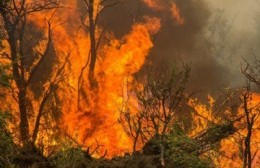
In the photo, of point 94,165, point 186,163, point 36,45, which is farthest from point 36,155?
point 36,45

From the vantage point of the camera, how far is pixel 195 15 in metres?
29.0

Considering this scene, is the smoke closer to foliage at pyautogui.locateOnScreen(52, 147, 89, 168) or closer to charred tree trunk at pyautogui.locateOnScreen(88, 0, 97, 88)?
charred tree trunk at pyautogui.locateOnScreen(88, 0, 97, 88)

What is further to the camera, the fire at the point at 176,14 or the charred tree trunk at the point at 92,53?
the fire at the point at 176,14

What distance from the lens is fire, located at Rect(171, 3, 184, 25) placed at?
94.9 ft

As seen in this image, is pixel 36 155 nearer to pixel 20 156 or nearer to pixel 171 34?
pixel 20 156

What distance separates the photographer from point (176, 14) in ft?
95.3

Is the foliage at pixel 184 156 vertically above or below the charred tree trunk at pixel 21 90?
below

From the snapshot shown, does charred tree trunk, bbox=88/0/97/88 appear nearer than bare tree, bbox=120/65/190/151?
No

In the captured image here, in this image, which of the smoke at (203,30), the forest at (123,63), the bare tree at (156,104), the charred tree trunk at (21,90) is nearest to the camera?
the bare tree at (156,104)

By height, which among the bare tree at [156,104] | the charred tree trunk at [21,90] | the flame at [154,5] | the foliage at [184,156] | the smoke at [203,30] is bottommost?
the foliage at [184,156]

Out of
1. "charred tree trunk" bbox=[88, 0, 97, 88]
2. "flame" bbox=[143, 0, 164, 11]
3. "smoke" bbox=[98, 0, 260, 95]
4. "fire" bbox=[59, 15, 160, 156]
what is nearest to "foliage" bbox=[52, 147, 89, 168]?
"fire" bbox=[59, 15, 160, 156]

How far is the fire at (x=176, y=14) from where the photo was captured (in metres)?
28.9

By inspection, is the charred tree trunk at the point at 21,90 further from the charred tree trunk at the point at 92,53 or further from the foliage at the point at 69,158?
the foliage at the point at 69,158

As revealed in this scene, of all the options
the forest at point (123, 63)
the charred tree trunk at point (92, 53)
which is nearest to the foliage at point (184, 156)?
the forest at point (123, 63)
